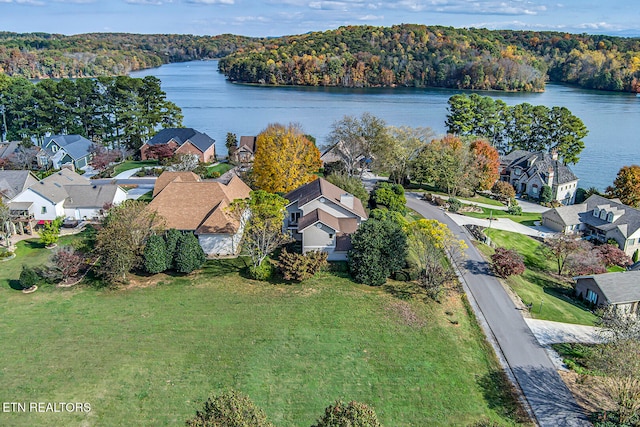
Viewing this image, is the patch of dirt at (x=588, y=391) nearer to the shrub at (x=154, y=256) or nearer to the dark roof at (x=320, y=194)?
the dark roof at (x=320, y=194)

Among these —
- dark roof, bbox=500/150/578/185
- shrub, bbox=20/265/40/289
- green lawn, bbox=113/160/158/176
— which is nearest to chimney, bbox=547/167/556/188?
dark roof, bbox=500/150/578/185

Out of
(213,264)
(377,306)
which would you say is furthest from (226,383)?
(213,264)

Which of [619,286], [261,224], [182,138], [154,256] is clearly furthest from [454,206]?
[182,138]

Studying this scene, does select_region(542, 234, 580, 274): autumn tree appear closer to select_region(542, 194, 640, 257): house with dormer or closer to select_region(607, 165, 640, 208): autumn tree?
select_region(542, 194, 640, 257): house with dormer

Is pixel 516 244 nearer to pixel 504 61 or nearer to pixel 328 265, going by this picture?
pixel 328 265

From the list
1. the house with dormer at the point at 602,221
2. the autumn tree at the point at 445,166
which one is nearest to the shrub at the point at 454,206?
the autumn tree at the point at 445,166
